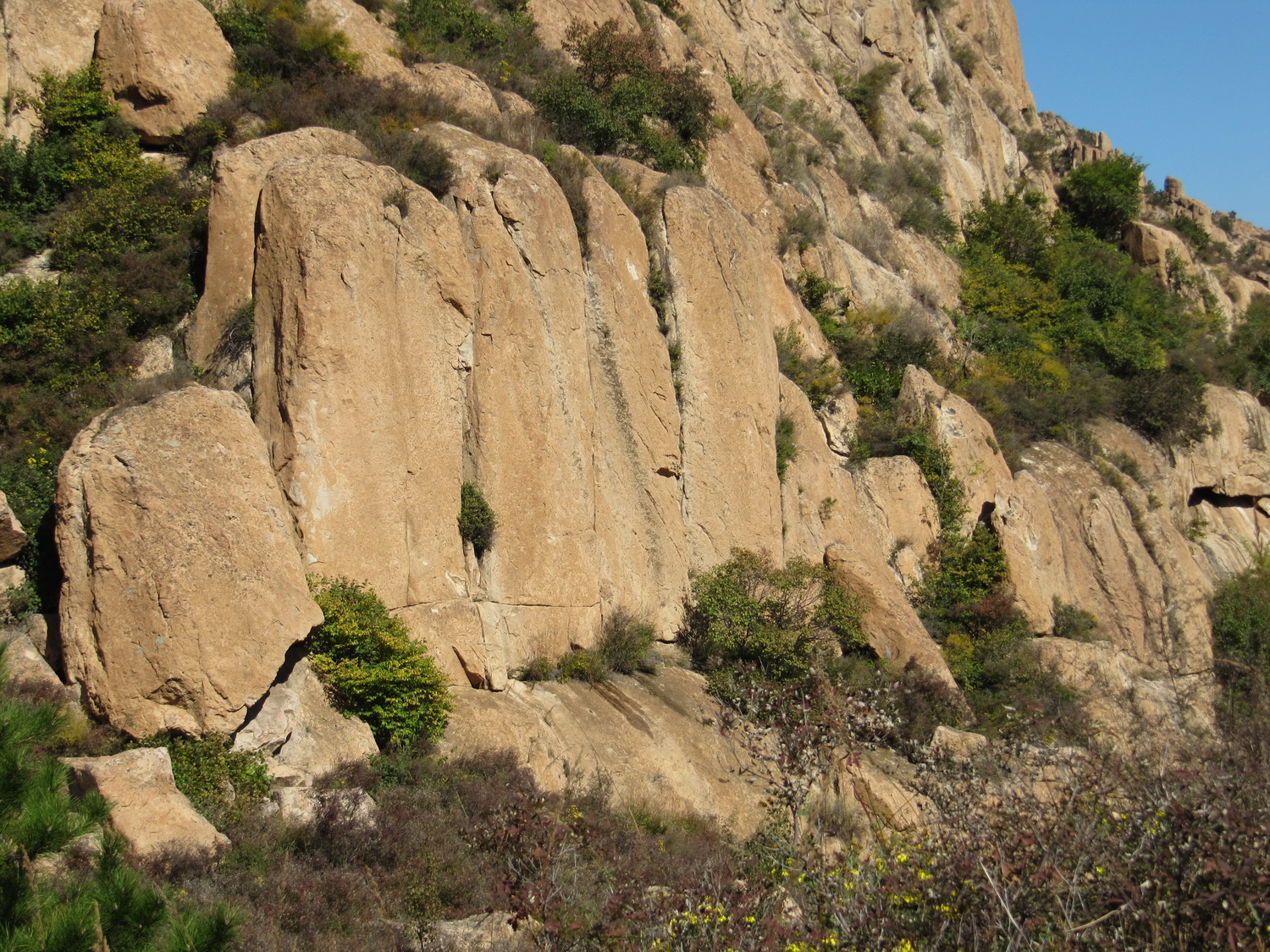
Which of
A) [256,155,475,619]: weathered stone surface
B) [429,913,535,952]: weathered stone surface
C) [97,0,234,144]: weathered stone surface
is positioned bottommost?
[429,913,535,952]: weathered stone surface

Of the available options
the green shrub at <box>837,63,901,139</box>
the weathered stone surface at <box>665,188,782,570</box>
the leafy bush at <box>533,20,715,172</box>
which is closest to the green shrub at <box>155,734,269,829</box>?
the weathered stone surface at <box>665,188,782,570</box>

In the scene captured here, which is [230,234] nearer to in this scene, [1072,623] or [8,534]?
[8,534]

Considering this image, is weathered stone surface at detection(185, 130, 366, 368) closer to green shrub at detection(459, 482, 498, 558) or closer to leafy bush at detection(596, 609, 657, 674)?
green shrub at detection(459, 482, 498, 558)

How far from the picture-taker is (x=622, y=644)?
13602mm

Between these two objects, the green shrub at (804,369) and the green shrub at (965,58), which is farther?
the green shrub at (965,58)

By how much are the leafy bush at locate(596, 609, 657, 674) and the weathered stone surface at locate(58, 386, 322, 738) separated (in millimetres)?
4828

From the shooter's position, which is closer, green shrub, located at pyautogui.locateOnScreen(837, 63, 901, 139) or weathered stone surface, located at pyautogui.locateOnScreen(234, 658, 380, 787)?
weathered stone surface, located at pyautogui.locateOnScreen(234, 658, 380, 787)

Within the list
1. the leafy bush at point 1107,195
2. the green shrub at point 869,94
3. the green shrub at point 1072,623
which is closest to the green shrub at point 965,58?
the leafy bush at point 1107,195

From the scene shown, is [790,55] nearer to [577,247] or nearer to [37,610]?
[577,247]

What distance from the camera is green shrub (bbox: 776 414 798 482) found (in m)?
18.1

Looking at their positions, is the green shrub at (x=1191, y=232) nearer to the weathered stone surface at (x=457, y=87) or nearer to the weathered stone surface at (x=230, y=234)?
the weathered stone surface at (x=457, y=87)

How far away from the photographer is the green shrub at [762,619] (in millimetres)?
14633

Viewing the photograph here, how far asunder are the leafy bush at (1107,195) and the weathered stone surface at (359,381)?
34.6 m

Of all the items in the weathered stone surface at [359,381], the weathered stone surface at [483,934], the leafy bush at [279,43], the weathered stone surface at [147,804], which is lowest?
the weathered stone surface at [483,934]
